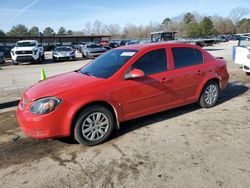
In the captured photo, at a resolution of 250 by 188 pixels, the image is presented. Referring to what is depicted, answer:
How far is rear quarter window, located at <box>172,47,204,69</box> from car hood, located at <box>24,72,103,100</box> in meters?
1.87

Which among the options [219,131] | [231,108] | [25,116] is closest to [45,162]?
A: [25,116]

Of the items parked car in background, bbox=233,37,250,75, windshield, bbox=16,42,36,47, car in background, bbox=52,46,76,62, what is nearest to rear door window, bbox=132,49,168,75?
parked car in background, bbox=233,37,250,75

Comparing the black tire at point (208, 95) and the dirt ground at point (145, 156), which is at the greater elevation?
the black tire at point (208, 95)

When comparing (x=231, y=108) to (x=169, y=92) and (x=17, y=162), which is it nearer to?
(x=169, y=92)

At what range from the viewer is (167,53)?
560cm

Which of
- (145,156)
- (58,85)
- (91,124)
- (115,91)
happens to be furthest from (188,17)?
(145,156)

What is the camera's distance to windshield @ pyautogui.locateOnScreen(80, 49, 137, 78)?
16.6 ft

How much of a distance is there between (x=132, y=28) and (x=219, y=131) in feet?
453

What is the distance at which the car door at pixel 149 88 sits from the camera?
4.95m

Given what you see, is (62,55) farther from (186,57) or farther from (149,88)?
(149,88)

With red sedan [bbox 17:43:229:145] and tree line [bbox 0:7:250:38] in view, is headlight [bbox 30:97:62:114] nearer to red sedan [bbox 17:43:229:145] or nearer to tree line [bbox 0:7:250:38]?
red sedan [bbox 17:43:229:145]

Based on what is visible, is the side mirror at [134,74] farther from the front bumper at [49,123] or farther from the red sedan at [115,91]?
the front bumper at [49,123]

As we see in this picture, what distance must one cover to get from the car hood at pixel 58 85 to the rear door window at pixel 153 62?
2.95 ft

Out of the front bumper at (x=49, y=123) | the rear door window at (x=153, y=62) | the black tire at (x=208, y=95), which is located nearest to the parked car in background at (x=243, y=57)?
the black tire at (x=208, y=95)
